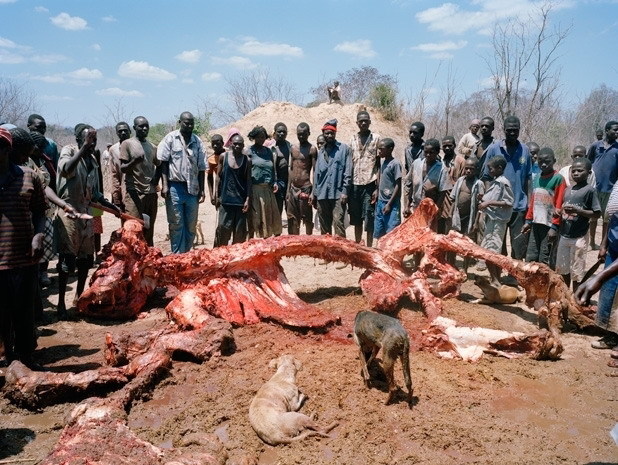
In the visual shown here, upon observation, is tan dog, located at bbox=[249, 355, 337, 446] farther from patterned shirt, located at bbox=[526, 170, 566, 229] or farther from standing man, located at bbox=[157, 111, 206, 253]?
patterned shirt, located at bbox=[526, 170, 566, 229]

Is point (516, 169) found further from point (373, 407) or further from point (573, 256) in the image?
point (373, 407)

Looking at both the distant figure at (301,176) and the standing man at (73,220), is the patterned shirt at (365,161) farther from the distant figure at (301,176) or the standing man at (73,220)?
the standing man at (73,220)

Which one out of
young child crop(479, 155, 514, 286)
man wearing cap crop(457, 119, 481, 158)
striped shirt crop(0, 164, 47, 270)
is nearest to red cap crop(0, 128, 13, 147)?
striped shirt crop(0, 164, 47, 270)

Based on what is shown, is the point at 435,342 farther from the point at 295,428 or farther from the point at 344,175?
the point at 344,175

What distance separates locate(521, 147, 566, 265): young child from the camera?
6.49 m

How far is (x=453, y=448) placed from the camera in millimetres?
3219

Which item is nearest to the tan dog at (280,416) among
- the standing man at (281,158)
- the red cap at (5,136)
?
the red cap at (5,136)

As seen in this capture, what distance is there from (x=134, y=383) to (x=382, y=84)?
83.1 feet

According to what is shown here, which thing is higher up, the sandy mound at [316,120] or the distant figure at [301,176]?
the sandy mound at [316,120]

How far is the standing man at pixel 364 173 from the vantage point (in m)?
7.94

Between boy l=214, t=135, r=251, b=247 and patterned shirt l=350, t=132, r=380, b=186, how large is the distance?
1.86 metres

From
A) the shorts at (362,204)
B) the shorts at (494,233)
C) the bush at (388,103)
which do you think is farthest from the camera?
the bush at (388,103)

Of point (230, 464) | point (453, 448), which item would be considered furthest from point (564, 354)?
point (230, 464)

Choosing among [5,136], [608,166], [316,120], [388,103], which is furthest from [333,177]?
[388,103]
